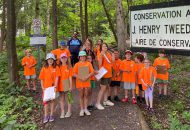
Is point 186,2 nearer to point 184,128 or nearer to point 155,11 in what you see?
point 155,11

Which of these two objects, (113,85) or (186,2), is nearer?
(186,2)

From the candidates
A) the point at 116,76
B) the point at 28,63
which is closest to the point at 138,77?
the point at 116,76

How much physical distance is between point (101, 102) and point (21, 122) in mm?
2936

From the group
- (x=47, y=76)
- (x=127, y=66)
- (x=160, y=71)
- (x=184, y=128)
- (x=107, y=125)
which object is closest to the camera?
(x=184, y=128)

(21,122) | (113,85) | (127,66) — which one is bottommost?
(21,122)

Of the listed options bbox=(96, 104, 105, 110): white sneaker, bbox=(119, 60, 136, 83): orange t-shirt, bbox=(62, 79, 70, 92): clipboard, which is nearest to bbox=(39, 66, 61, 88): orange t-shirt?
bbox=(62, 79, 70, 92): clipboard

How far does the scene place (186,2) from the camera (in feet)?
11.0

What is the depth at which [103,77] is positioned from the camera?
1038 cm

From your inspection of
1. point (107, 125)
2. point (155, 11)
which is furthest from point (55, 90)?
point (155, 11)

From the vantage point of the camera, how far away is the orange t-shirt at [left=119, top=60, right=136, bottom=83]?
10984mm

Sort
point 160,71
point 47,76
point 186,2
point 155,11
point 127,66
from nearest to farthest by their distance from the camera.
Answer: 1. point 186,2
2. point 155,11
3. point 47,76
4. point 127,66
5. point 160,71

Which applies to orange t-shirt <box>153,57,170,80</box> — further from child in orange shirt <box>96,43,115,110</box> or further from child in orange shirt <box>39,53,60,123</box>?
child in orange shirt <box>39,53,60,123</box>

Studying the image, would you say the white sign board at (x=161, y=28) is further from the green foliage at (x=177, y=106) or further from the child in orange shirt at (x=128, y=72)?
the green foliage at (x=177, y=106)

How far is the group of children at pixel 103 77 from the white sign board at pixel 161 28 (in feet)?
18.4
